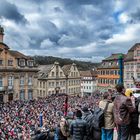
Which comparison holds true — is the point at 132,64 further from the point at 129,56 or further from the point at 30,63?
the point at 30,63

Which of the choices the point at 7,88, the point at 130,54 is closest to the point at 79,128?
the point at 7,88

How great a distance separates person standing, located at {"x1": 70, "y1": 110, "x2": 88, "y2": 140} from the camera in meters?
10.2

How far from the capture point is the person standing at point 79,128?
33.5ft

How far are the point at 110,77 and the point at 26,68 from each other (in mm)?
26413

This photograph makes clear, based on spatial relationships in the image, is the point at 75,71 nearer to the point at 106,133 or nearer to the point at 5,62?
the point at 5,62

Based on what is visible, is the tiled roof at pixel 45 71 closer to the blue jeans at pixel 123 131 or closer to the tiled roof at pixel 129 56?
the tiled roof at pixel 129 56

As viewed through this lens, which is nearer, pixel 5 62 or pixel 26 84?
pixel 5 62

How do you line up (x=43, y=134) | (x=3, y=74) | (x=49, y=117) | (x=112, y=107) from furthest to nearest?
1. (x=3, y=74)
2. (x=49, y=117)
3. (x=43, y=134)
4. (x=112, y=107)

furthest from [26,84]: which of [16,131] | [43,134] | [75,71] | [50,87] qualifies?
[43,134]

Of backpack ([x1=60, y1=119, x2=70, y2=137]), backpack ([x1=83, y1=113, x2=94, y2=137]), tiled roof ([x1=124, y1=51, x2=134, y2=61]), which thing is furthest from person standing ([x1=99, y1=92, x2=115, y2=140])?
tiled roof ([x1=124, y1=51, x2=134, y2=61])

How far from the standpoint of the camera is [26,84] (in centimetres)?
6084

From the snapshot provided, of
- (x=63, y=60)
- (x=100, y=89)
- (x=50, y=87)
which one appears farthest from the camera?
(x=63, y=60)

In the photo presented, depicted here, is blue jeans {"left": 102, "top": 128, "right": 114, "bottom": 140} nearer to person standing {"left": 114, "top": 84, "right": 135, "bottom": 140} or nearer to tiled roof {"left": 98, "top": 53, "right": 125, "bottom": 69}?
person standing {"left": 114, "top": 84, "right": 135, "bottom": 140}

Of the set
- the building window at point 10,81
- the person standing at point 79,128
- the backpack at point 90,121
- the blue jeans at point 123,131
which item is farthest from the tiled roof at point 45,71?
the blue jeans at point 123,131
